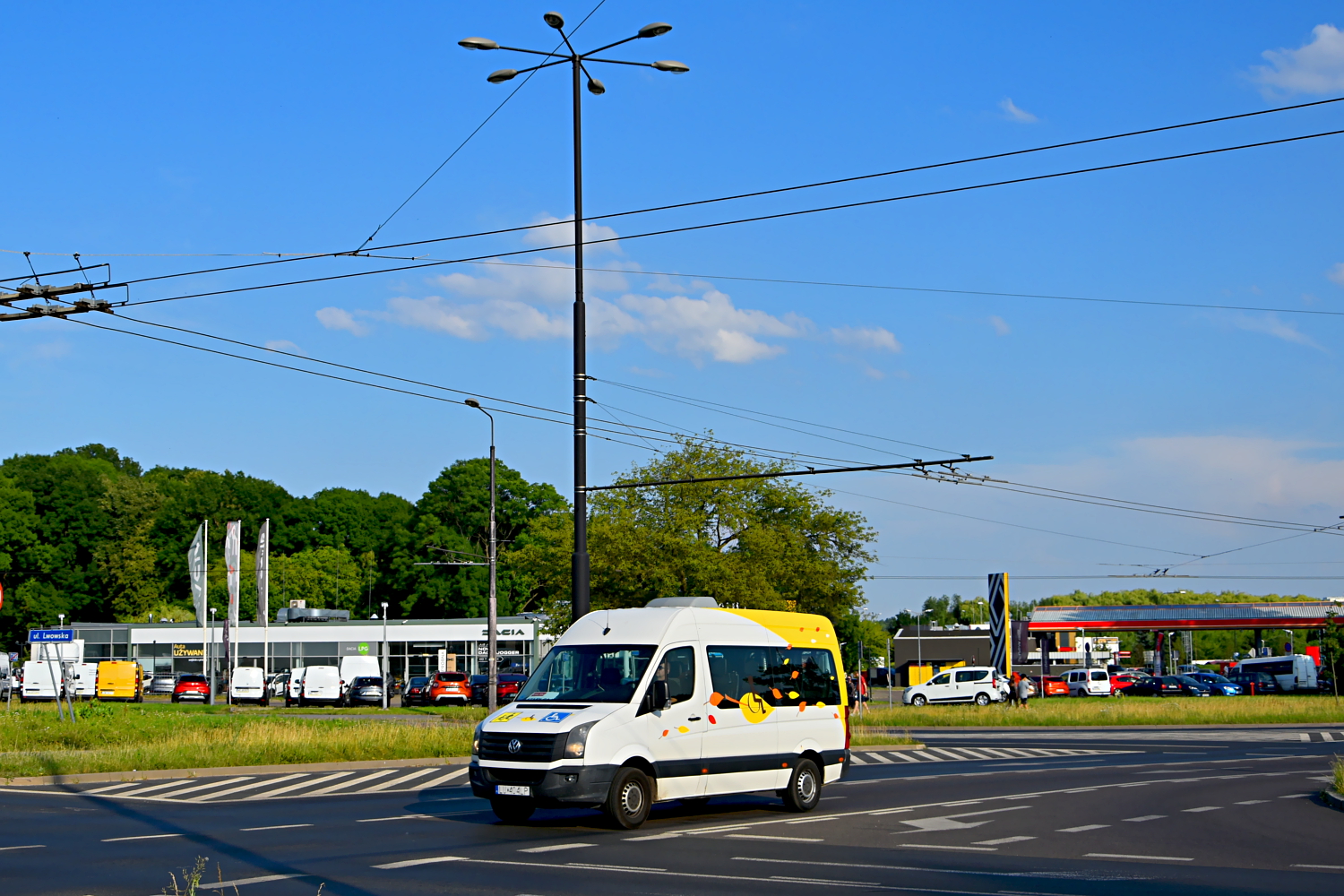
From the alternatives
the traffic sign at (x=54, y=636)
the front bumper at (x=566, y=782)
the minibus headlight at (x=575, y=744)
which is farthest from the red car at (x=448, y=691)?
the minibus headlight at (x=575, y=744)

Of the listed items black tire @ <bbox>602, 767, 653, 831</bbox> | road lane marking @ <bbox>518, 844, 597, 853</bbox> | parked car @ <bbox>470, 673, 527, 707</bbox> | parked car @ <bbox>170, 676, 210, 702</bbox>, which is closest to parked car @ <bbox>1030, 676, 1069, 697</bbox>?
parked car @ <bbox>470, 673, 527, 707</bbox>

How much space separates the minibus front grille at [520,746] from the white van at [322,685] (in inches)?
1850

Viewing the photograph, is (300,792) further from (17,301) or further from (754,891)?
(754,891)

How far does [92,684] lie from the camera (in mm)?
65938

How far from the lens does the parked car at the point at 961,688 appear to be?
59.0m

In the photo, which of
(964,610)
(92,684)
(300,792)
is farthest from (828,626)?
(964,610)

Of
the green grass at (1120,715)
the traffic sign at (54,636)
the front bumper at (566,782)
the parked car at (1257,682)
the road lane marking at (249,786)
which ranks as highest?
the traffic sign at (54,636)

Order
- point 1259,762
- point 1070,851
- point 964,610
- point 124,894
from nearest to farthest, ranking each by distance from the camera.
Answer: point 124,894
point 1070,851
point 1259,762
point 964,610

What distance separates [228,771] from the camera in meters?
22.6

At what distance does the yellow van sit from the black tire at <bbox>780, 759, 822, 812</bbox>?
5391 cm

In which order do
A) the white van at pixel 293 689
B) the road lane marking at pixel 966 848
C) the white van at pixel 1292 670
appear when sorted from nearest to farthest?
the road lane marking at pixel 966 848 → the white van at pixel 293 689 → the white van at pixel 1292 670

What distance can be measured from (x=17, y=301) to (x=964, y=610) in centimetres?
18894

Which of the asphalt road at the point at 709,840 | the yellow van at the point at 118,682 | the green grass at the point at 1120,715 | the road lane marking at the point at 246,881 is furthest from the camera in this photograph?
the yellow van at the point at 118,682

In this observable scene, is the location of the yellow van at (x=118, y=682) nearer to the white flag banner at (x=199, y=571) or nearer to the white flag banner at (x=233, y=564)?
the white flag banner at (x=199, y=571)
